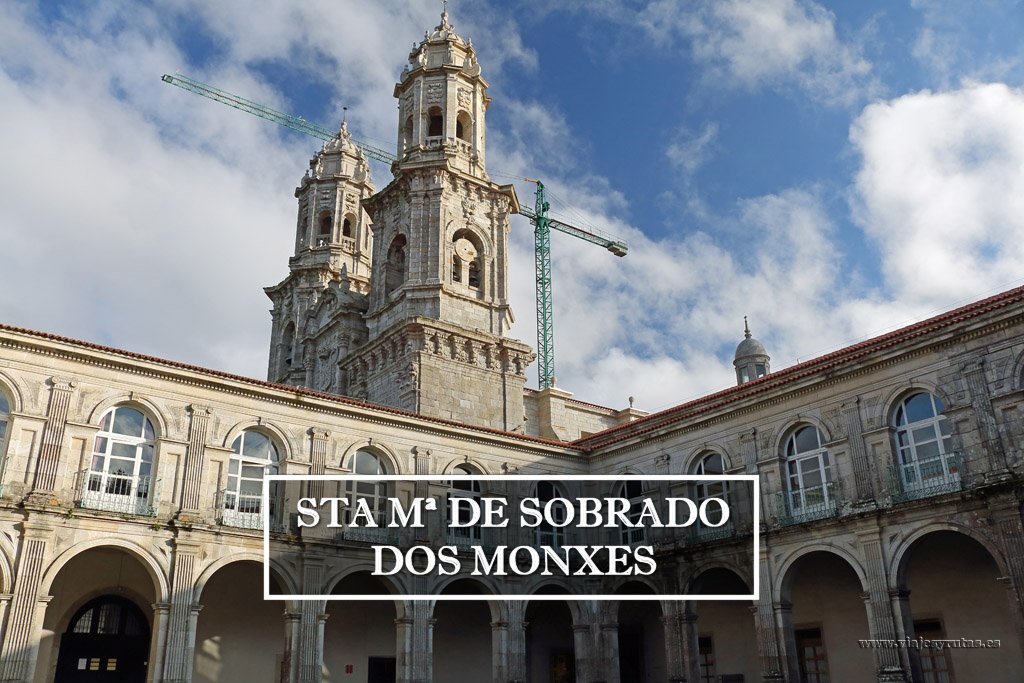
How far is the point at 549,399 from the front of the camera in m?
39.6

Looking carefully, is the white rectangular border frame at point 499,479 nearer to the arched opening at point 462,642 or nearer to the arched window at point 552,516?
the arched window at point 552,516

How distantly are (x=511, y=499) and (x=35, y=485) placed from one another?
1371cm

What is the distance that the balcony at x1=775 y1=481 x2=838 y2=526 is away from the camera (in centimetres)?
2230

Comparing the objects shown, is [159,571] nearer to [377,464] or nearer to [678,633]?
[377,464]

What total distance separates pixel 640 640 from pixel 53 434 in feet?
64.2

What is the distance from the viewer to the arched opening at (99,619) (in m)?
21.5

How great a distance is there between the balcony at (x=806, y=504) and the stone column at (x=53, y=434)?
720 inches

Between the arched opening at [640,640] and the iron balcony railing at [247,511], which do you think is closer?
the iron balcony railing at [247,511]

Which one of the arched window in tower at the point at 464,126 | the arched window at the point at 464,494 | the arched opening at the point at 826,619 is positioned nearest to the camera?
the arched opening at the point at 826,619

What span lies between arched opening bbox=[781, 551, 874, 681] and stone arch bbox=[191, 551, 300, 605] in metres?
13.1

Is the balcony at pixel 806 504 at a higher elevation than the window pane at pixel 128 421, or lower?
lower

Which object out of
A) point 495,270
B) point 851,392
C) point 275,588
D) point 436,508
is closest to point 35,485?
point 275,588

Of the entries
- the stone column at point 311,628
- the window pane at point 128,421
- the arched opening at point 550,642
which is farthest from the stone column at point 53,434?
the arched opening at point 550,642

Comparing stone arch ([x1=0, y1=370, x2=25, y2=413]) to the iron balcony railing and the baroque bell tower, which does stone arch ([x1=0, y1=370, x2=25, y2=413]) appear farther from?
the baroque bell tower
